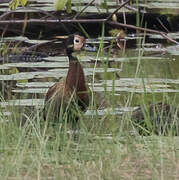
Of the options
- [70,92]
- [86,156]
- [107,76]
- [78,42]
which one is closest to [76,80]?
[70,92]

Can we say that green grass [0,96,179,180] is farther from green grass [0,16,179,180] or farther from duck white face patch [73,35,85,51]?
duck white face patch [73,35,85,51]

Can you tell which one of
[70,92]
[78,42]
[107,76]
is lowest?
[107,76]

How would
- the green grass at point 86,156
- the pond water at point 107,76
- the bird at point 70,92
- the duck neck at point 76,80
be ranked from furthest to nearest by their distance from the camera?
the pond water at point 107,76 < the duck neck at point 76,80 < the bird at point 70,92 < the green grass at point 86,156

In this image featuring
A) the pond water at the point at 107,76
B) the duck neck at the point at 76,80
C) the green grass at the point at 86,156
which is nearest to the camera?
the green grass at the point at 86,156

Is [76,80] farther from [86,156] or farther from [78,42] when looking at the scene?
[86,156]

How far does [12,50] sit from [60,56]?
58 cm

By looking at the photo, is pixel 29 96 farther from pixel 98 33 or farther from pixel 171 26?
pixel 171 26

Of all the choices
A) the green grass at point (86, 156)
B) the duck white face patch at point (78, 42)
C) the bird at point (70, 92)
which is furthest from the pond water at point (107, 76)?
the green grass at point (86, 156)

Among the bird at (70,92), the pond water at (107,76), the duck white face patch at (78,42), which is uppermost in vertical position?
the duck white face patch at (78,42)

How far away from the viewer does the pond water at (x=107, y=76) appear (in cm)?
612

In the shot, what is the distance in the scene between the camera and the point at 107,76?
24.0 ft

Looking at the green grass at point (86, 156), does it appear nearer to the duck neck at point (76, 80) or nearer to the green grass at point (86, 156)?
the green grass at point (86, 156)

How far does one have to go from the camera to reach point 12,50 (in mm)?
8344

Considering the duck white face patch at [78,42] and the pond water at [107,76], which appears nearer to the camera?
the pond water at [107,76]
